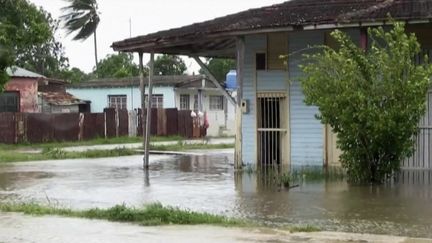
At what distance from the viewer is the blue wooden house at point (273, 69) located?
62.4ft

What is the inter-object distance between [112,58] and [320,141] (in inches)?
2370

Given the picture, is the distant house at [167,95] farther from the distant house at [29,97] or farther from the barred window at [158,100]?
the distant house at [29,97]

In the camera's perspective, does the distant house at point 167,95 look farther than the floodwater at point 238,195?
Yes

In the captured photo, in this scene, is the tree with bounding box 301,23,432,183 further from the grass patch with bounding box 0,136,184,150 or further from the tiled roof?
the tiled roof

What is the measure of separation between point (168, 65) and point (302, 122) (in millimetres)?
55757

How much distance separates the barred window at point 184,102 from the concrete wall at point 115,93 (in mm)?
999

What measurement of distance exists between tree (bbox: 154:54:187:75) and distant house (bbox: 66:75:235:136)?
73.1 feet

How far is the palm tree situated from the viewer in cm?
6247

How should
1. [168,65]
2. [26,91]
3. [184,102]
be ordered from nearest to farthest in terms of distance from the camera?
[26,91] → [184,102] → [168,65]

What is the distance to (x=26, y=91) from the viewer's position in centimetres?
4412

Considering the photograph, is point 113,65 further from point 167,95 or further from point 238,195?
point 238,195

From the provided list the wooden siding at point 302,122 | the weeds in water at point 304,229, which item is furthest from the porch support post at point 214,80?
the weeds in water at point 304,229

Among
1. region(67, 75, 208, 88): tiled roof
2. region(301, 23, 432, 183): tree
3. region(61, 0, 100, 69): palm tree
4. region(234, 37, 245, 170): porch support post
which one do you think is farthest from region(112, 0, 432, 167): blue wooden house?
region(61, 0, 100, 69): palm tree

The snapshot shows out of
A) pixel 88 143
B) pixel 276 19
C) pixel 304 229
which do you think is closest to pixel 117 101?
pixel 88 143
